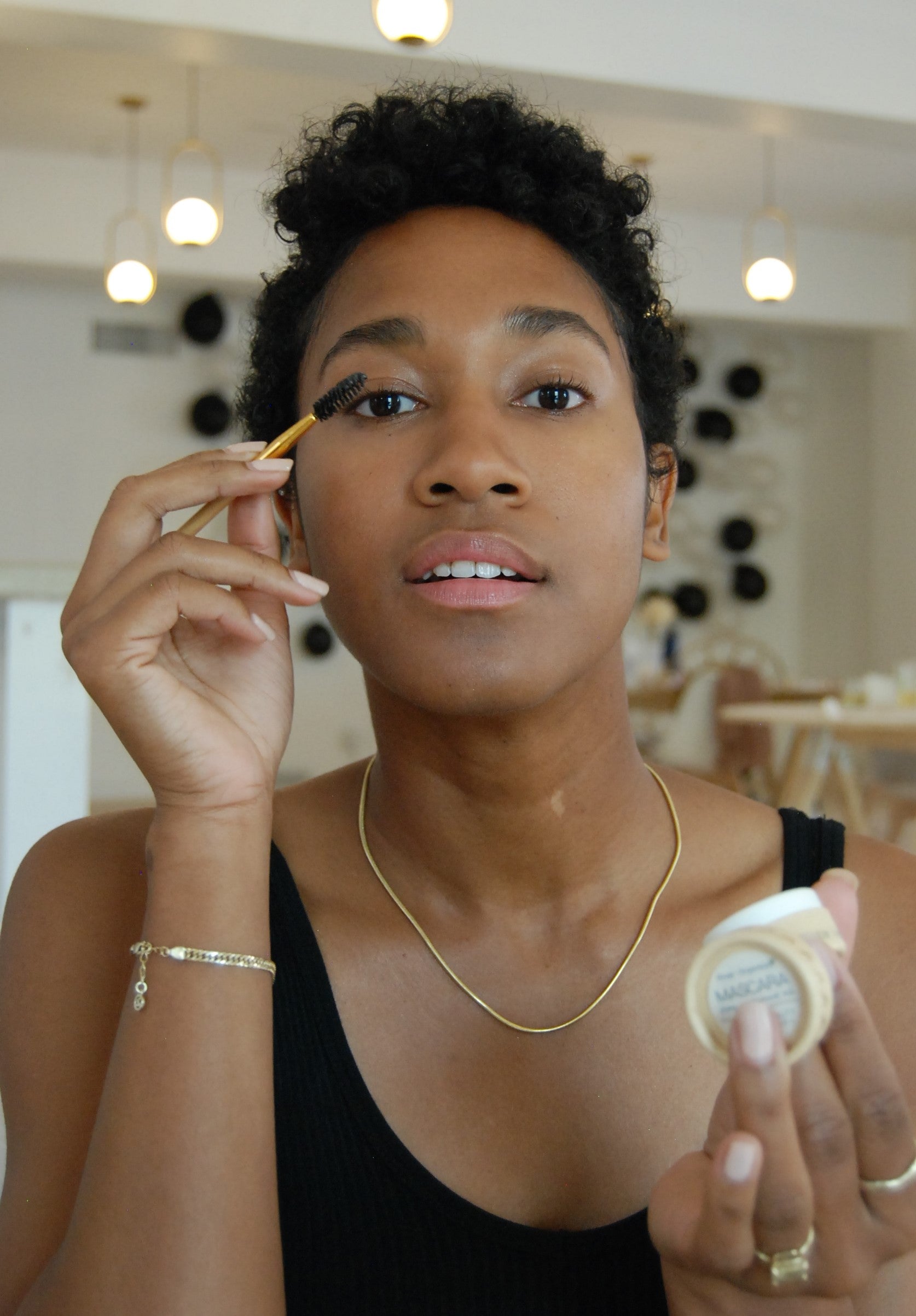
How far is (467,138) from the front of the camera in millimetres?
1092

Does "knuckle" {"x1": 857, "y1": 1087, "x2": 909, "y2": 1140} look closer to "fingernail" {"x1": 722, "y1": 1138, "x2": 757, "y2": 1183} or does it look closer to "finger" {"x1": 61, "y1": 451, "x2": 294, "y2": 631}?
"fingernail" {"x1": 722, "y1": 1138, "x2": 757, "y2": 1183}

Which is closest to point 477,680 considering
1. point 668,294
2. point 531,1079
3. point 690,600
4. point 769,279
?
point 531,1079

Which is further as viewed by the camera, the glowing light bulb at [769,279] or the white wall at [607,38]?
the glowing light bulb at [769,279]

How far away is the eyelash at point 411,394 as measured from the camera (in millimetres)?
975

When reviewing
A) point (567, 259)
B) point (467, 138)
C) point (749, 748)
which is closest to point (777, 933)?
point (567, 259)

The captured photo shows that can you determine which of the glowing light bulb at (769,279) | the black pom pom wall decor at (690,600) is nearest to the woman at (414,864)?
the glowing light bulb at (769,279)

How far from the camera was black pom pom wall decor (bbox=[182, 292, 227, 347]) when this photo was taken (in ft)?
23.5

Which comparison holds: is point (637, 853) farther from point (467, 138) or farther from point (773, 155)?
point (773, 155)

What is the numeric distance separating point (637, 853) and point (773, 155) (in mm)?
5716

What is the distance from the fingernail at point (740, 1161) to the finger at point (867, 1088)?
7 cm

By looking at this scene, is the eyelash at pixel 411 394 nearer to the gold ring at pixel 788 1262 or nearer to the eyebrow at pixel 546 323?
the eyebrow at pixel 546 323

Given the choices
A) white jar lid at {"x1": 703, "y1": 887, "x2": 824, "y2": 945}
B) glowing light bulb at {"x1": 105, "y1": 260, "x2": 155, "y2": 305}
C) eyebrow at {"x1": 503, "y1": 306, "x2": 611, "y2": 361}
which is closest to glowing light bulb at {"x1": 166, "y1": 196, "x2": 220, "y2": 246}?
glowing light bulb at {"x1": 105, "y1": 260, "x2": 155, "y2": 305}

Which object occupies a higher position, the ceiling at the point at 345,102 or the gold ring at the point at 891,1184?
the ceiling at the point at 345,102

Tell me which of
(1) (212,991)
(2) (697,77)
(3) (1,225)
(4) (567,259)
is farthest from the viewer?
(3) (1,225)
